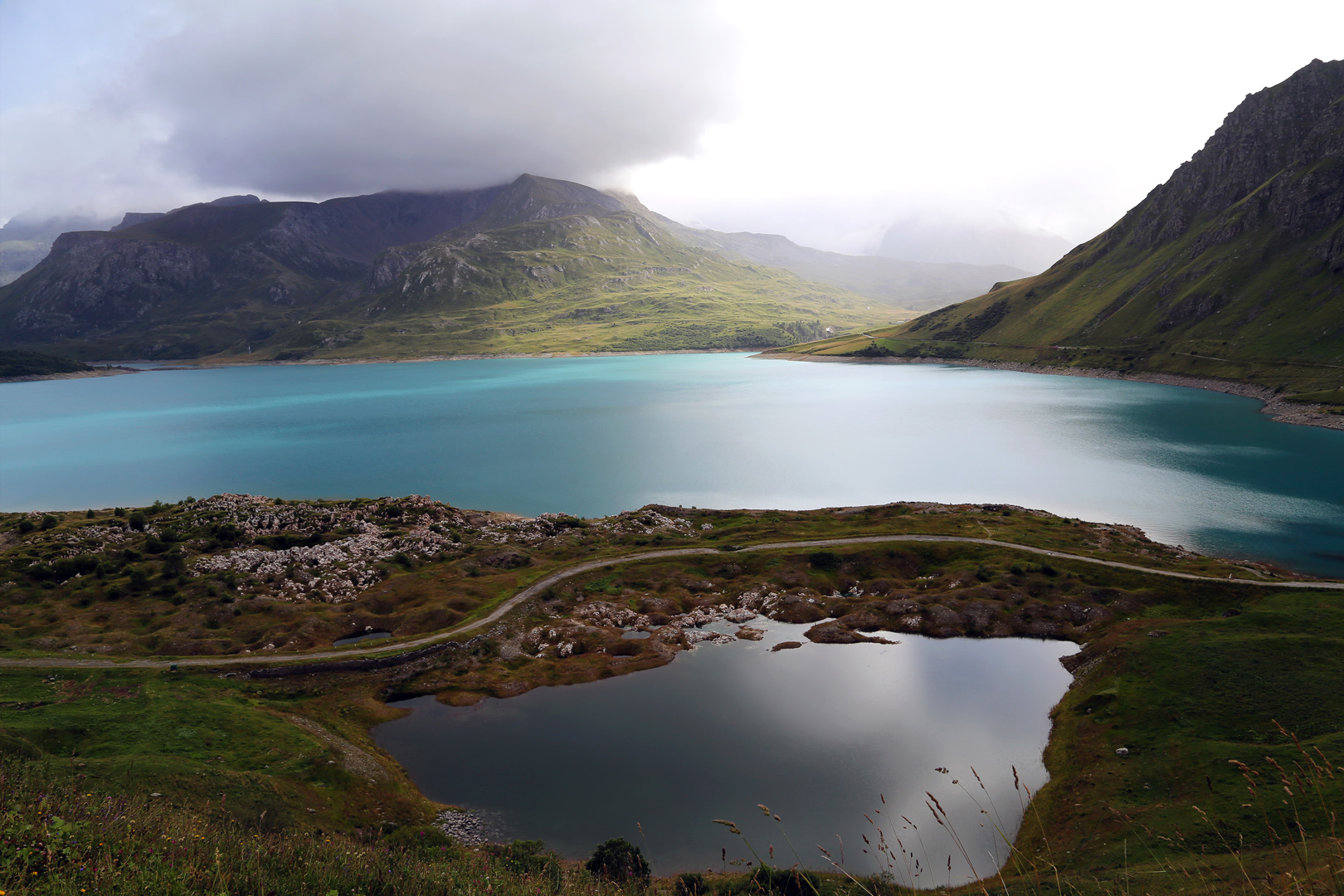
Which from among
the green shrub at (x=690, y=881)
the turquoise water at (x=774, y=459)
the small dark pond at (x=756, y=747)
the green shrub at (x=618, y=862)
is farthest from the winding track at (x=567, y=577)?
the green shrub at (x=690, y=881)

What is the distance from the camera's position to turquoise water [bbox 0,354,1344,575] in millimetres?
86438

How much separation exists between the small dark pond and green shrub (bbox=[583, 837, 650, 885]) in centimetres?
210

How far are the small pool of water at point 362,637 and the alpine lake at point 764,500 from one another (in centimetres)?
1129

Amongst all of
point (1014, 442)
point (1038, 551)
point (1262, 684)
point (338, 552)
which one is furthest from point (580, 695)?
point (1014, 442)

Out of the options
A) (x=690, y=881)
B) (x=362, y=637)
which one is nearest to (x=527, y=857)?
(x=690, y=881)

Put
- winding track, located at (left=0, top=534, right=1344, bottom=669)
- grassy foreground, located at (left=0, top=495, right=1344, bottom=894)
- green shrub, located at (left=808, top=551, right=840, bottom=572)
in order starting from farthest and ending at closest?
green shrub, located at (left=808, top=551, right=840, bottom=572), winding track, located at (left=0, top=534, right=1344, bottom=669), grassy foreground, located at (left=0, top=495, right=1344, bottom=894)

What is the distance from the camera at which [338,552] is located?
68.8 meters

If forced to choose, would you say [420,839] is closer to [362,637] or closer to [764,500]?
[362,637]

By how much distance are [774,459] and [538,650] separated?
73.5 meters

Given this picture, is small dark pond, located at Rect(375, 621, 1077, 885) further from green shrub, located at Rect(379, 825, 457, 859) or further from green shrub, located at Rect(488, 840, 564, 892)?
green shrub, located at Rect(379, 825, 457, 859)

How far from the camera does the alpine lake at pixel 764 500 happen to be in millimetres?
33812

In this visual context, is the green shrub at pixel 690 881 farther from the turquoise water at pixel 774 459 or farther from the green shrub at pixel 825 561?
the turquoise water at pixel 774 459

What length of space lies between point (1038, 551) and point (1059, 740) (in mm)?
29578

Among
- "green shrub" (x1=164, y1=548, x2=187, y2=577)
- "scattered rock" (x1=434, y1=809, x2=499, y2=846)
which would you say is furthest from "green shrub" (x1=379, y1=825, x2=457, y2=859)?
"green shrub" (x1=164, y1=548, x2=187, y2=577)
